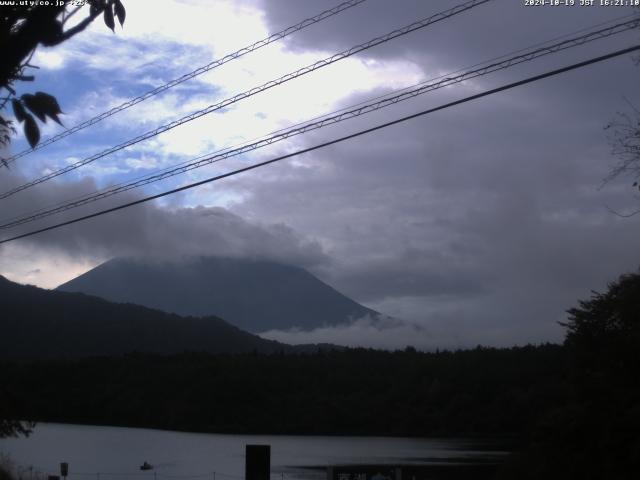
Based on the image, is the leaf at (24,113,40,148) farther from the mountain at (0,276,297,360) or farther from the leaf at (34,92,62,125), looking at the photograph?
the mountain at (0,276,297,360)

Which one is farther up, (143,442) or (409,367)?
(409,367)

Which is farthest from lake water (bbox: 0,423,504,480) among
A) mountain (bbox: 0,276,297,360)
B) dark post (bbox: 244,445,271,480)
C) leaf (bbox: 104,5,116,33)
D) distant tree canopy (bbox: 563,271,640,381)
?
leaf (bbox: 104,5,116,33)

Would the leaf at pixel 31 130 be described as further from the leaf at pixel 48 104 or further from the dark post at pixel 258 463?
the dark post at pixel 258 463

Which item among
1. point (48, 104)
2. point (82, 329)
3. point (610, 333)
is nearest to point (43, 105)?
point (48, 104)

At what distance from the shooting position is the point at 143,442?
93688mm

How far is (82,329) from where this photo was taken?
168 meters

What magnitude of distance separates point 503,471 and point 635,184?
122 feet

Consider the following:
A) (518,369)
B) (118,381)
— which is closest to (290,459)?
(518,369)

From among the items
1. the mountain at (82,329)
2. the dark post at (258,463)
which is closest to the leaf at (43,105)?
the dark post at (258,463)

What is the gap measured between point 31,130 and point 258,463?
7.19 m

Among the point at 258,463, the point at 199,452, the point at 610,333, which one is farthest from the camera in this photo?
the point at 199,452

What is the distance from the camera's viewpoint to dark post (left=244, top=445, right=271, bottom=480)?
32.5ft

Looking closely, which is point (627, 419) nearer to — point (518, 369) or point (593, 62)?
point (593, 62)

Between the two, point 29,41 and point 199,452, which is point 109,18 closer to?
point 29,41
